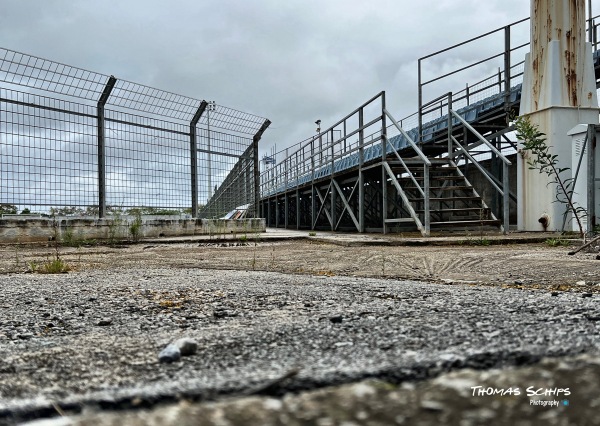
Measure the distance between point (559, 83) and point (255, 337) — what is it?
8654 mm

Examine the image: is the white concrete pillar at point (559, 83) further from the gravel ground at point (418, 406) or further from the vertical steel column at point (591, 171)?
the gravel ground at point (418, 406)

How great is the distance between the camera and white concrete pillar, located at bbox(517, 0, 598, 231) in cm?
819

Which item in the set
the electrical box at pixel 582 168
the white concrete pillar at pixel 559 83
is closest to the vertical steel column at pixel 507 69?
the white concrete pillar at pixel 559 83

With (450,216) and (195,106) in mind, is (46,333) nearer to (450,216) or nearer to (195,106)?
(195,106)

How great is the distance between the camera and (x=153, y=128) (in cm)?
919

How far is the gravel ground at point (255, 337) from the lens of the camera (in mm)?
986

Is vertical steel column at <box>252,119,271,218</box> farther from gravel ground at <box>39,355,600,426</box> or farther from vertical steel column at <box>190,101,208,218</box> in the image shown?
gravel ground at <box>39,355,600,426</box>

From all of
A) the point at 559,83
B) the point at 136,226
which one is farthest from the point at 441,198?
the point at 136,226

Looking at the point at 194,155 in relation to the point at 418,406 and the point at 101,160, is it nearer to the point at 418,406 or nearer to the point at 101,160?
the point at 101,160

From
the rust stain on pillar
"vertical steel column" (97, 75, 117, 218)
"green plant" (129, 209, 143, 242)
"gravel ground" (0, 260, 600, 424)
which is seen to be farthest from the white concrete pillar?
"vertical steel column" (97, 75, 117, 218)

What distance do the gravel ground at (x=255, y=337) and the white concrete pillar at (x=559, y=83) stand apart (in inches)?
266

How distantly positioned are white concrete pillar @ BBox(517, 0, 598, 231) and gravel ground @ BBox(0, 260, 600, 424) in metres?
6.76

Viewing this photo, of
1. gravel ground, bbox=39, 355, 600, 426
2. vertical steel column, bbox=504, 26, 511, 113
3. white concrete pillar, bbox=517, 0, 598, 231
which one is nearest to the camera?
gravel ground, bbox=39, 355, 600, 426

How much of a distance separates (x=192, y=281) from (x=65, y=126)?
642 cm
